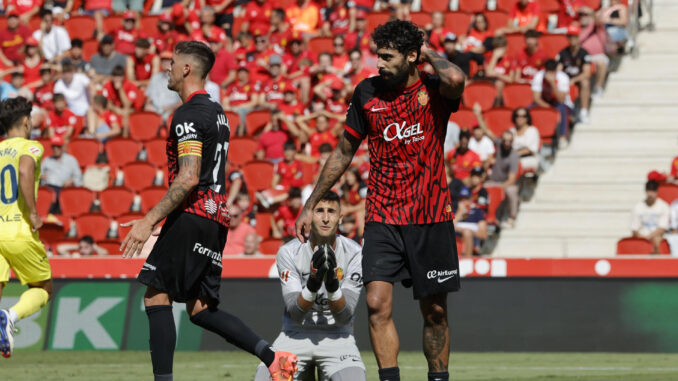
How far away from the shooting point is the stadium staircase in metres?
15.4

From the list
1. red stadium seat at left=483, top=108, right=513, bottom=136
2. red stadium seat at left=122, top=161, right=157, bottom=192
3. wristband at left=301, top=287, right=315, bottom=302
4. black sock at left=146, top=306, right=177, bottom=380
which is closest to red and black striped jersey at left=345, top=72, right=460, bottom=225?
wristband at left=301, top=287, right=315, bottom=302

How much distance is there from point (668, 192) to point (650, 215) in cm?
64

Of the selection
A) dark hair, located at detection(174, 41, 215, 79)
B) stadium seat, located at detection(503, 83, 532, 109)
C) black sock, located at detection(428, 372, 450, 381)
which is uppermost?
dark hair, located at detection(174, 41, 215, 79)

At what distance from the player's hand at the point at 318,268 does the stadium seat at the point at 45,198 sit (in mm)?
10286

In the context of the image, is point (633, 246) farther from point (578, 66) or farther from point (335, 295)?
point (335, 295)

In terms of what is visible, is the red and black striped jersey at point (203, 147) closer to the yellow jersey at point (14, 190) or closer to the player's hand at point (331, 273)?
the player's hand at point (331, 273)

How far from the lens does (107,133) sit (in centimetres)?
1803

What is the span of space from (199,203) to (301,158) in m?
9.58

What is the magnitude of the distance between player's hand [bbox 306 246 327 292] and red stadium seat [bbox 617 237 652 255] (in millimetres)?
7747

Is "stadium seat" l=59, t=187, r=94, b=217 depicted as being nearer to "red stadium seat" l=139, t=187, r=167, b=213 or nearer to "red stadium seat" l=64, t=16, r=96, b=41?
"red stadium seat" l=139, t=187, r=167, b=213

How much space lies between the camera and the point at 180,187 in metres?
6.62

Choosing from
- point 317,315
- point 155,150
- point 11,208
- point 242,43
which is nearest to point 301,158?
point 155,150

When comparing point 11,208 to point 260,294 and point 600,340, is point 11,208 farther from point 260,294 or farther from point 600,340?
point 600,340

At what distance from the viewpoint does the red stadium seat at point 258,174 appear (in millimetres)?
16312
